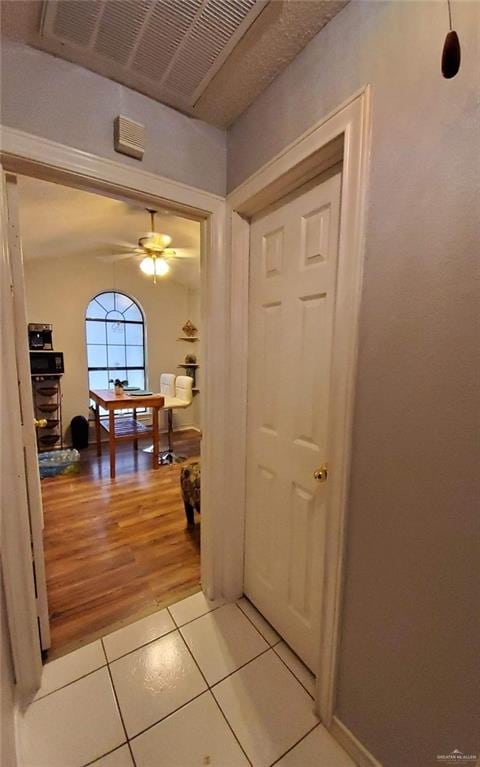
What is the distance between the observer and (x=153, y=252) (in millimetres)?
3197

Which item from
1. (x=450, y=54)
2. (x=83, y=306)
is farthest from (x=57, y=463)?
(x=450, y=54)

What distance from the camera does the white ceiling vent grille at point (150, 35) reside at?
0.90 m

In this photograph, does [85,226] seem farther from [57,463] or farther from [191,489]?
[191,489]

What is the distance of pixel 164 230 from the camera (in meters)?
3.21

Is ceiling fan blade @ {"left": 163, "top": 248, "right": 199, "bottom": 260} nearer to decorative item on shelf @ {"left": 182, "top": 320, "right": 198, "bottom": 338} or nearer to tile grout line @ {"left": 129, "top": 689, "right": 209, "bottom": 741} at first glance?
decorative item on shelf @ {"left": 182, "top": 320, "right": 198, "bottom": 338}

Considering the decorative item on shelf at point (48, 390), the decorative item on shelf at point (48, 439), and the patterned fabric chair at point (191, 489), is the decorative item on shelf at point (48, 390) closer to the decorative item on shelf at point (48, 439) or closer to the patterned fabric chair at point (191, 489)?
A: the decorative item on shelf at point (48, 439)

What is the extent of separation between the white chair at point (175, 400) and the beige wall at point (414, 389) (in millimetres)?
3144

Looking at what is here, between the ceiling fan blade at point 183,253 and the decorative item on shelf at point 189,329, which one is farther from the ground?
the ceiling fan blade at point 183,253

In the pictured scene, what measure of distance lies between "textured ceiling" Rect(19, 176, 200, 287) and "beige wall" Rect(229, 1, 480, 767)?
1.69 metres

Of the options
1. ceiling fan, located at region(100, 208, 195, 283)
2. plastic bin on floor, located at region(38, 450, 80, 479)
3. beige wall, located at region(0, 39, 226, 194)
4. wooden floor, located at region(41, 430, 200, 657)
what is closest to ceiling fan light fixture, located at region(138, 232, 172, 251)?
ceiling fan, located at region(100, 208, 195, 283)

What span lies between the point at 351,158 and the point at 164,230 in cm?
276

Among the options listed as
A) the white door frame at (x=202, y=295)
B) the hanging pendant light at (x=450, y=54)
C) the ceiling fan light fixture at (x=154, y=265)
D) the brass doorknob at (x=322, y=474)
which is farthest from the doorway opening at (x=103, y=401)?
the hanging pendant light at (x=450, y=54)

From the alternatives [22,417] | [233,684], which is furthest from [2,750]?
[22,417]

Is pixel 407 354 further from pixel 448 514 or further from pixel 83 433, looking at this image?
pixel 83 433
